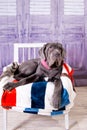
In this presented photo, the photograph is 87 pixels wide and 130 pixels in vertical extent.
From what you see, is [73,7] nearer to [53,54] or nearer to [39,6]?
[39,6]

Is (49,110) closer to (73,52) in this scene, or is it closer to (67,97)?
(67,97)

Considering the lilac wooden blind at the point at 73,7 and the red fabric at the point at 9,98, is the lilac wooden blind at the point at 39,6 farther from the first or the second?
the red fabric at the point at 9,98

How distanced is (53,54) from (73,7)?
1.42m

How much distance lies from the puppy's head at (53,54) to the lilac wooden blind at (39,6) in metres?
1.23

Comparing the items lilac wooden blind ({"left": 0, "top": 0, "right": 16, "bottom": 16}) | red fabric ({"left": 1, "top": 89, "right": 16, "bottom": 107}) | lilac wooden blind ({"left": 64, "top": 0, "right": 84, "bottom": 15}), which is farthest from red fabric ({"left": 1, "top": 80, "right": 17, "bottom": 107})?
lilac wooden blind ({"left": 64, "top": 0, "right": 84, "bottom": 15})

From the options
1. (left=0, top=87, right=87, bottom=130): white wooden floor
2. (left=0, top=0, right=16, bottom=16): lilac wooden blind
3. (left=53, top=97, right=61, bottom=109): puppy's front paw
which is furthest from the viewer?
(left=0, top=0, right=16, bottom=16): lilac wooden blind

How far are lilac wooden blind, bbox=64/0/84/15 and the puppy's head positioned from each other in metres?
1.29

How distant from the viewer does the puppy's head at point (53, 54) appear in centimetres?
211

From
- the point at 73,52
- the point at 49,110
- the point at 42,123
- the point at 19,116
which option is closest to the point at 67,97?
the point at 49,110

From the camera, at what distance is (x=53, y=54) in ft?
6.89

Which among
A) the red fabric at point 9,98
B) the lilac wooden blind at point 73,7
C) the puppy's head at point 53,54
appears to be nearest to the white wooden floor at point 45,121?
the red fabric at point 9,98

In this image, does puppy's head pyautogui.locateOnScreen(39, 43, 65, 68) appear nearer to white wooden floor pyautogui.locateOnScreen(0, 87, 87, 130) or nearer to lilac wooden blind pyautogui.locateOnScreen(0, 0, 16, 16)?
white wooden floor pyautogui.locateOnScreen(0, 87, 87, 130)

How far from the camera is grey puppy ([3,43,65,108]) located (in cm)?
203

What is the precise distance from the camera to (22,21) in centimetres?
331
